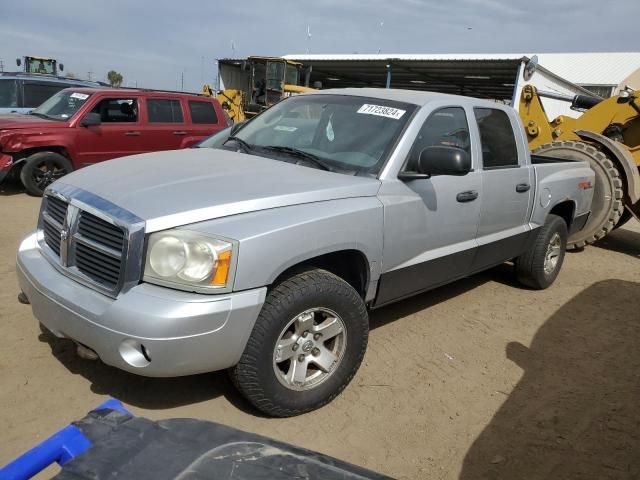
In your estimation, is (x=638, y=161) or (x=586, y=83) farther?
(x=586, y=83)

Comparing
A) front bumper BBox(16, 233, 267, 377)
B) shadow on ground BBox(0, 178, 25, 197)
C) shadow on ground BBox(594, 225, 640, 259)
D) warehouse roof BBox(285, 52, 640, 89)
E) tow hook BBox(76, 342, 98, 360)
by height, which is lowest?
shadow on ground BBox(0, 178, 25, 197)

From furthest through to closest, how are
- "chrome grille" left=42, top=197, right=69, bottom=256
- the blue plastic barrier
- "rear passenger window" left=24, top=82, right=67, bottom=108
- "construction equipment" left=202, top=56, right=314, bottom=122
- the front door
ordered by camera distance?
"construction equipment" left=202, top=56, right=314, bottom=122
"rear passenger window" left=24, top=82, right=67, bottom=108
the front door
"chrome grille" left=42, top=197, right=69, bottom=256
the blue plastic barrier

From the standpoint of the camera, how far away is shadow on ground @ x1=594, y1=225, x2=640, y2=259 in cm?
807

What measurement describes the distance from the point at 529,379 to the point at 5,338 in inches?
144

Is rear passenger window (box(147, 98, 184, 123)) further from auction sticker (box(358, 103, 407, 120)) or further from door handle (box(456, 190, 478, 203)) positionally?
door handle (box(456, 190, 478, 203))

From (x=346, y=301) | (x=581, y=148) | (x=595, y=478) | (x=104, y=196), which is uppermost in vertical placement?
(x=581, y=148)

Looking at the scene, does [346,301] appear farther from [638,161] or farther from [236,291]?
[638,161]

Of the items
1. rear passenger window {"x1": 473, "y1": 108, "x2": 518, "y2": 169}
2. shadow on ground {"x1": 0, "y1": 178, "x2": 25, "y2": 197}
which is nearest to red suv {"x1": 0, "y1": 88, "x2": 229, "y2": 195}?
shadow on ground {"x1": 0, "y1": 178, "x2": 25, "y2": 197}

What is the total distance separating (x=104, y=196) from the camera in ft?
8.88

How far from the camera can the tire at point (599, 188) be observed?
22.7 feet

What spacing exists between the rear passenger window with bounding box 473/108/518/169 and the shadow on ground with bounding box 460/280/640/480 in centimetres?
152

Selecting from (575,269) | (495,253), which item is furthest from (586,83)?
(495,253)

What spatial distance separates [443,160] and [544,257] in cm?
264

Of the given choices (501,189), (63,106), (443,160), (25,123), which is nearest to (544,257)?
(501,189)
